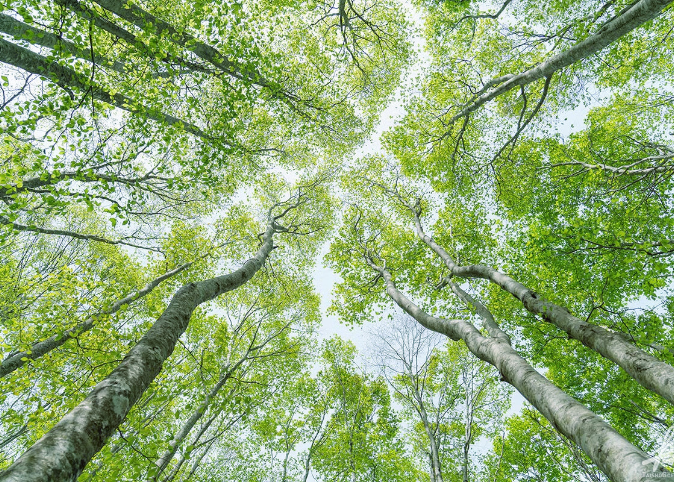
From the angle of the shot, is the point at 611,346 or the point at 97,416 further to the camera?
the point at 611,346

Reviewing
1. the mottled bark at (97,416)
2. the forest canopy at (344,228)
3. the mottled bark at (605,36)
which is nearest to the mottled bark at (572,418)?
the forest canopy at (344,228)

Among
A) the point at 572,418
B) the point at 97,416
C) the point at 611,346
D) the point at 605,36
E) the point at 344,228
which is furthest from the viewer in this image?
the point at 344,228

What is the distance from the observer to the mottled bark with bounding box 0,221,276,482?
1940 millimetres

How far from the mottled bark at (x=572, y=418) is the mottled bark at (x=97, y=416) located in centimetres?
417

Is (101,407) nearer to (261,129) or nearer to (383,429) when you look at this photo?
Result: (261,129)

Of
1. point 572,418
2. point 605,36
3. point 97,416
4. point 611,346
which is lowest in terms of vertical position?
point 97,416

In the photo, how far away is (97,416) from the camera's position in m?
2.51

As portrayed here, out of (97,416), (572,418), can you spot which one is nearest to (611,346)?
A: (572,418)

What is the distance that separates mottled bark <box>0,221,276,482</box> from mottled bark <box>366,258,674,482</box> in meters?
4.17

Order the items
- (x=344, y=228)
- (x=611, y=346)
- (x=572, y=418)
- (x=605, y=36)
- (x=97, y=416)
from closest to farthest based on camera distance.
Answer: (x=97, y=416) → (x=572, y=418) → (x=611, y=346) → (x=605, y=36) → (x=344, y=228)

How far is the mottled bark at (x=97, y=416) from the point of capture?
194 centimetres

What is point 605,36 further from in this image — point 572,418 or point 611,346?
point 572,418

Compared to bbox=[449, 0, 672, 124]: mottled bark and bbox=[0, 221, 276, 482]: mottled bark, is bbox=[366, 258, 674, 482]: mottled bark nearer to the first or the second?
bbox=[0, 221, 276, 482]: mottled bark

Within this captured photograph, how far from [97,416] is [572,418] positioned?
4.55 metres
